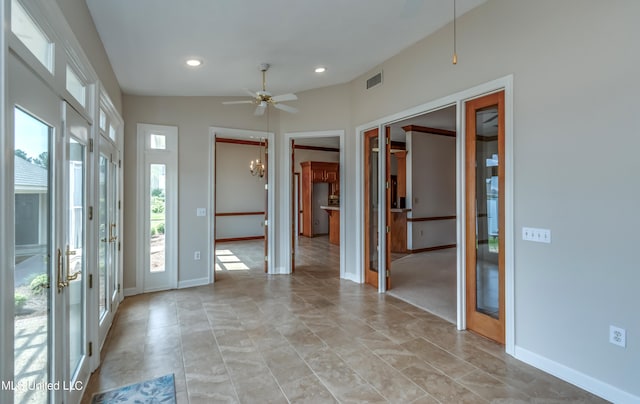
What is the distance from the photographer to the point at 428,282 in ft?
17.1

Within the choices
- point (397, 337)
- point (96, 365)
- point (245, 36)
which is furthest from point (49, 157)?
point (397, 337)

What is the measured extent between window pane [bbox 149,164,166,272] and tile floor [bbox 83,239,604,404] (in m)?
0.53

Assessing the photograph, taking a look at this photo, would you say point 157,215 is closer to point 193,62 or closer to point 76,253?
point 193,62

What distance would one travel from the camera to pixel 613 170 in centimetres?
221

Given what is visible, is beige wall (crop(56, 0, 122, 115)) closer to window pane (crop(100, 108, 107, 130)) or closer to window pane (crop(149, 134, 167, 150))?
window pane (crop(100, 108, 107, 130))

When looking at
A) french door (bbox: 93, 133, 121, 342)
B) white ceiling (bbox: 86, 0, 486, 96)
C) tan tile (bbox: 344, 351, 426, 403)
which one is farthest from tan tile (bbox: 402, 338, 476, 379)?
french door (bbox: 93, 133, 121, 342)

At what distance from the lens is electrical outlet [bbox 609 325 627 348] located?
217cm

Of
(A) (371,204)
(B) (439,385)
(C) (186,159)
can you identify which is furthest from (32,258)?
(A) (371,204)

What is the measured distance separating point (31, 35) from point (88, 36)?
1232 mm

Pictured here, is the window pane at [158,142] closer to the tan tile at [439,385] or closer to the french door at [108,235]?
the french door at [108,235]

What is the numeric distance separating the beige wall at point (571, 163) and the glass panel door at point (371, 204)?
170 cm

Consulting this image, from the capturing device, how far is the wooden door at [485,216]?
304 cm

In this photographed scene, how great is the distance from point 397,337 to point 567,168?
85.6 inches

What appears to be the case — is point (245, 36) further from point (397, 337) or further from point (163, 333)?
point (397, 337)
